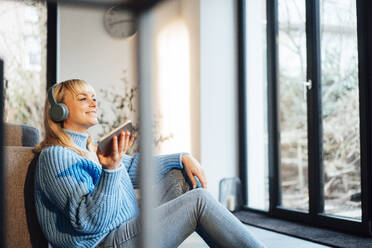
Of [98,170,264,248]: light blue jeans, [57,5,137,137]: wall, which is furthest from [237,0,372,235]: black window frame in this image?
[98,170,264,248]: light blue jeans

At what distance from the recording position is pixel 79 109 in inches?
55.9

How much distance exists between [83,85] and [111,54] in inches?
93.7

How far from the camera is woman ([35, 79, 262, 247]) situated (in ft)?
3.85

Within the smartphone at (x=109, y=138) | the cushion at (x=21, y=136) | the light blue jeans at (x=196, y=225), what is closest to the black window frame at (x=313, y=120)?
the light blue jeans at (x=196, y=225)

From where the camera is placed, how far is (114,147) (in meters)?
0.74

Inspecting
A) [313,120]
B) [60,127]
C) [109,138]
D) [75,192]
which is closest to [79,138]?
[60,127]

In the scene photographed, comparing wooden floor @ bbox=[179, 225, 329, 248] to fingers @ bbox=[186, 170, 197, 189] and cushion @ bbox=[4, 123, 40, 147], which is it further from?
cushion @ bbox=[4, 123, 40, 147]

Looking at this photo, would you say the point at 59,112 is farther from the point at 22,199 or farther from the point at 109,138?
the point at 109,138

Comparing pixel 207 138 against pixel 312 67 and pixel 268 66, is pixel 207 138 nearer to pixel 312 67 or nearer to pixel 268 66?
pixel 268 66

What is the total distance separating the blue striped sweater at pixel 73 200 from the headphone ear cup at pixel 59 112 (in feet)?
0.43

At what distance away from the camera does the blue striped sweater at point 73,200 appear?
3.79ft

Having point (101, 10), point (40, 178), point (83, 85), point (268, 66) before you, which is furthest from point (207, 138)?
point (101, 10)

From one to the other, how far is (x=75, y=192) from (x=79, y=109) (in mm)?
337

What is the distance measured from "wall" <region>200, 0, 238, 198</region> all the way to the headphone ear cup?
2131mm
